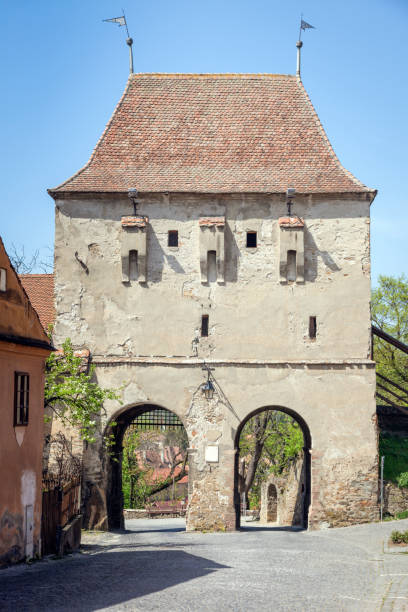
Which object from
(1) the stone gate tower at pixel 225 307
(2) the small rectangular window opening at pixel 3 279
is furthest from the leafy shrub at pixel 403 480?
(2) the small rectangular window opening at pixel 3 279

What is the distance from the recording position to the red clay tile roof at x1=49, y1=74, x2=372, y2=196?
79.3ft

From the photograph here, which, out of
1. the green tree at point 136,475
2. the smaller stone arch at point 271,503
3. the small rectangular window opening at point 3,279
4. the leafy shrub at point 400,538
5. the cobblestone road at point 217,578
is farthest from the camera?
the green tree at point 136,475

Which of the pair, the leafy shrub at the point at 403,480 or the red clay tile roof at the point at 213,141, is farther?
the red clay tile roof at the point at 213,141

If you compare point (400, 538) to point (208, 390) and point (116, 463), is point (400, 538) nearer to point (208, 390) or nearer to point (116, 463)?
point (208, 390)

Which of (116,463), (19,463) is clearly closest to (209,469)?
(116,463)

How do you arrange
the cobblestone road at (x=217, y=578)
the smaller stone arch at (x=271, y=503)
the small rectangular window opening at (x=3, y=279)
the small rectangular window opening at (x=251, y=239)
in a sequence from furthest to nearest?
the smaller stone arch at (x=271, y=503), the small rectangular window opening at (x=251, y=239), the small rectangular window opening at (x=3, y=279), the cobblestone road at (x=217, y=578)

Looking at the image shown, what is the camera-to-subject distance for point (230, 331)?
23531mm

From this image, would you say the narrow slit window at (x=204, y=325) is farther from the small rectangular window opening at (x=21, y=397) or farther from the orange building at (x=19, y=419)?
the small rectangular window opening at (x=21, y=397)

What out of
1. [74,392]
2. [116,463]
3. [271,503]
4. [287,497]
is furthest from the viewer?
[271,503]

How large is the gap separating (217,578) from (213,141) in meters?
15.7

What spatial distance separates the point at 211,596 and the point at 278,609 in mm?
1161

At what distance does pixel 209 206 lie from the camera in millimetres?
23938

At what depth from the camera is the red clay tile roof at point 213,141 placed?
79.3 feet

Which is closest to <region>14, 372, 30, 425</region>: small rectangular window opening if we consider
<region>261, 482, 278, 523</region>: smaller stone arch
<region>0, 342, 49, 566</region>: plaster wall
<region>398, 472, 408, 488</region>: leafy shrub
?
<region>0, 342, 49, 566</region>: plaster wall
